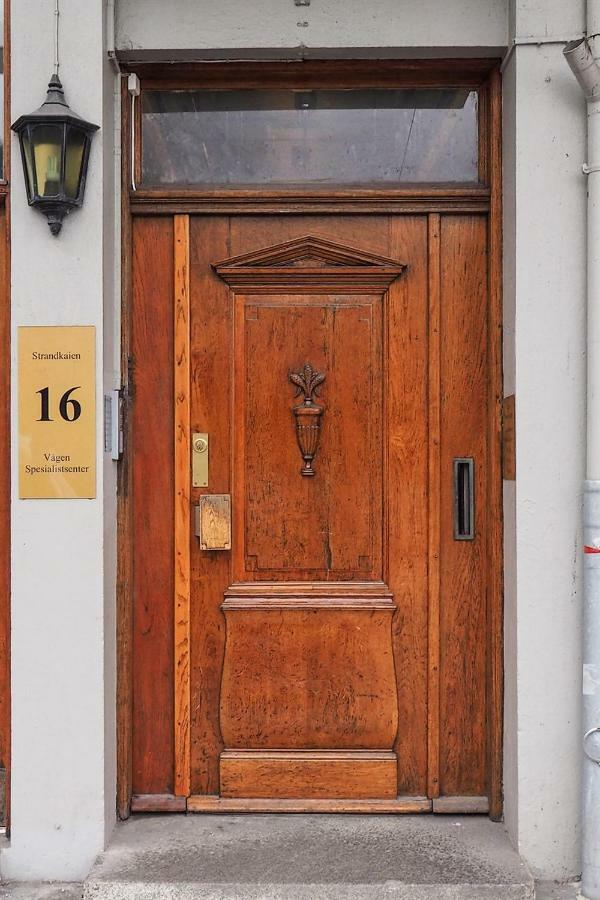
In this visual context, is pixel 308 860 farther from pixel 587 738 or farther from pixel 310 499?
pixel 310 499

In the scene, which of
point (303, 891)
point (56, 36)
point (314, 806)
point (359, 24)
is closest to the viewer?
point (303, 891)

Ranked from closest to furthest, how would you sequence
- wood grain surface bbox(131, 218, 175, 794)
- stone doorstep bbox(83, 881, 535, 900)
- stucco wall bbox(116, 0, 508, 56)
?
stone doorstep bbox(83, 881, 535, 900), stucco wall bbox(116, 0, 508, 56), wood grain surface bbox(131, 218, 175, 794)

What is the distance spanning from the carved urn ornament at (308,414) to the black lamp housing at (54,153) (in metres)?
1.09

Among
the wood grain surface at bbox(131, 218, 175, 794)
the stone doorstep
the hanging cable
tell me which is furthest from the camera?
the wood grain surface at bbox(131, 218, 175, 794)

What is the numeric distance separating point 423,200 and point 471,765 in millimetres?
2324

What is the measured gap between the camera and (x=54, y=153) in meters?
3.07

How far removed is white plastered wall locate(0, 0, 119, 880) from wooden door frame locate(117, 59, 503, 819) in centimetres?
21

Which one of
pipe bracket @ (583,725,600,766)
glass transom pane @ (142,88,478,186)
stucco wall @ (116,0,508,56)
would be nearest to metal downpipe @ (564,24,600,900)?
pipe bracket @ (583,725,600,766)

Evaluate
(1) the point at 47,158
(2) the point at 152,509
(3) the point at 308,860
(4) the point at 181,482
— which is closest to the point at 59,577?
(2) the point at 152,509

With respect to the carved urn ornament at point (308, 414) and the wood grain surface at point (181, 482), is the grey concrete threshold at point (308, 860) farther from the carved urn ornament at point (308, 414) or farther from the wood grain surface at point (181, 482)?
the carved urn ornament at point (308, 414)

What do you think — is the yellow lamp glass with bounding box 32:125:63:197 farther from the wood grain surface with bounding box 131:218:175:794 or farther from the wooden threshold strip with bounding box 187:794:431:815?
the wooden threshold strip with bounding box 187:794:431:815

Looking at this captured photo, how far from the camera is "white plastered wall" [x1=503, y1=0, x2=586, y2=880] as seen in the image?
124 inches

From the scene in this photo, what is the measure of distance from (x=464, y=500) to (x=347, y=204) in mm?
1306

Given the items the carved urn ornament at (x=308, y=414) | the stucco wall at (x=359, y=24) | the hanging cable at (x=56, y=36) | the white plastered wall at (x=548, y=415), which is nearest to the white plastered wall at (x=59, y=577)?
the hanging cable at (x=56, y=36)
